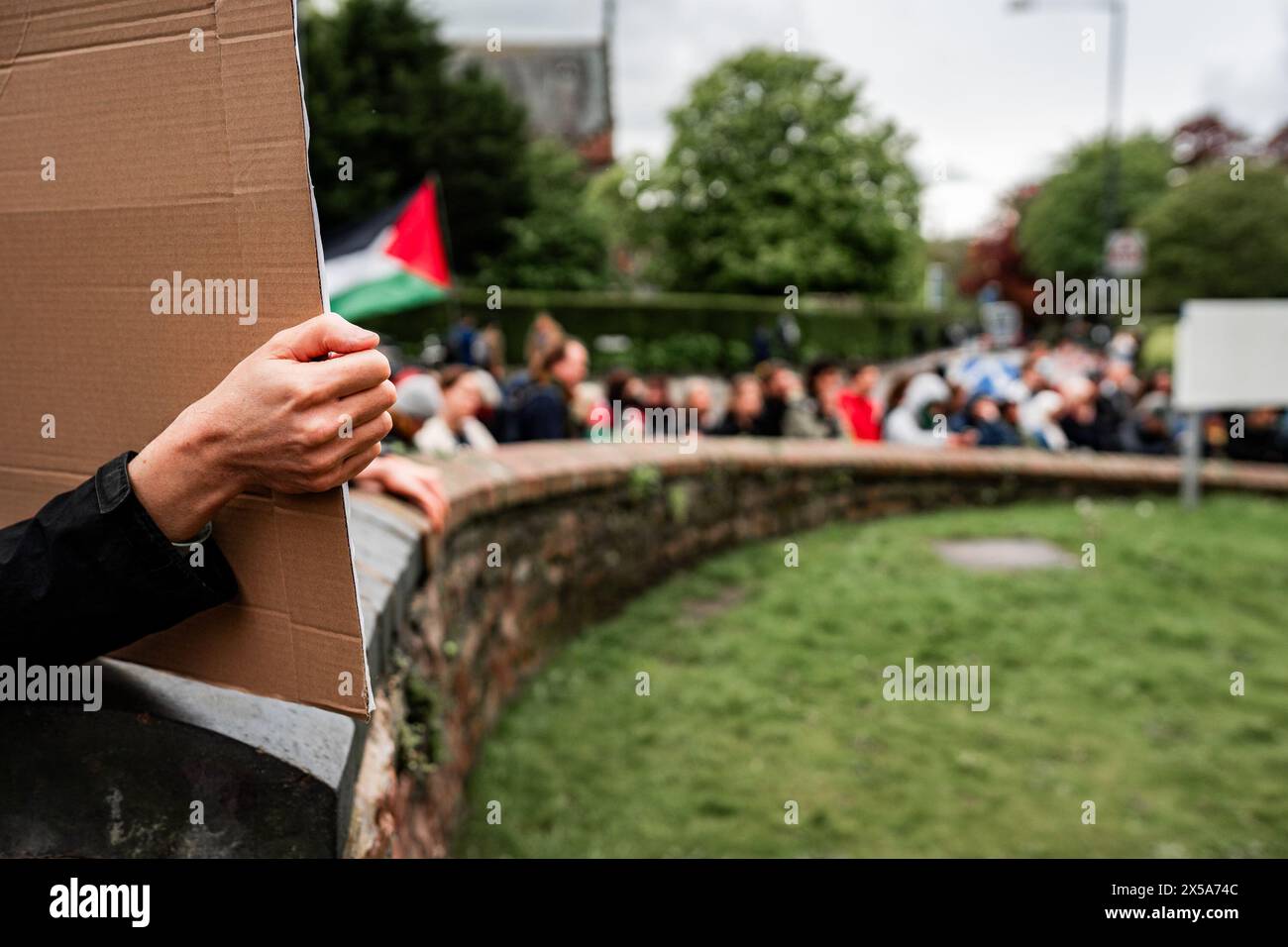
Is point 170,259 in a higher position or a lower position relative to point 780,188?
lower

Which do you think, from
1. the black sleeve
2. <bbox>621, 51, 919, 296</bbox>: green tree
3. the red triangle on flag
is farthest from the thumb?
<bbox>621, 51, 919, 296</bbox>: green tree

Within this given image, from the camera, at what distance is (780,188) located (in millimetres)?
31672

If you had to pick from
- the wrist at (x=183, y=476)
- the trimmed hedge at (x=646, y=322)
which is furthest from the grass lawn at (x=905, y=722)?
the trimmed hedge at (x=646, y=322)

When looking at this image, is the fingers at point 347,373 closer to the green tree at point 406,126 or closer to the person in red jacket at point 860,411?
the person in red jacket at point 860,411

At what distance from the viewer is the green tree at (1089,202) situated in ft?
178

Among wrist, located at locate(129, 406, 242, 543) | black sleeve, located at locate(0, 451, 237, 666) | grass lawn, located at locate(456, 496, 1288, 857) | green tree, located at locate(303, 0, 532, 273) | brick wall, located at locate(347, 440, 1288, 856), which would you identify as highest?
green tree, located at locate(303, 0, 532, 273)

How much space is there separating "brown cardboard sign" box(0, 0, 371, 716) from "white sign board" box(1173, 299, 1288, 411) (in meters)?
9.30

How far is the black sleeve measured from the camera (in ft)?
4.13

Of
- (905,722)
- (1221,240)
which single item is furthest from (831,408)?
(1221,240)

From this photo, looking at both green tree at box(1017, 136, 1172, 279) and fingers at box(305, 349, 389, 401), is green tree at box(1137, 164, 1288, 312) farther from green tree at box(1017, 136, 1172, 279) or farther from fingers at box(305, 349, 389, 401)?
fingers at box(305, 349, 389, 401)

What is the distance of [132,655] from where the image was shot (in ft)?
5.10

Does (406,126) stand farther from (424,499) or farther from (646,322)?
(424,499)

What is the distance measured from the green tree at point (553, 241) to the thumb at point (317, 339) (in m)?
26.5

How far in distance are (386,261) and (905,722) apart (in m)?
6.46
